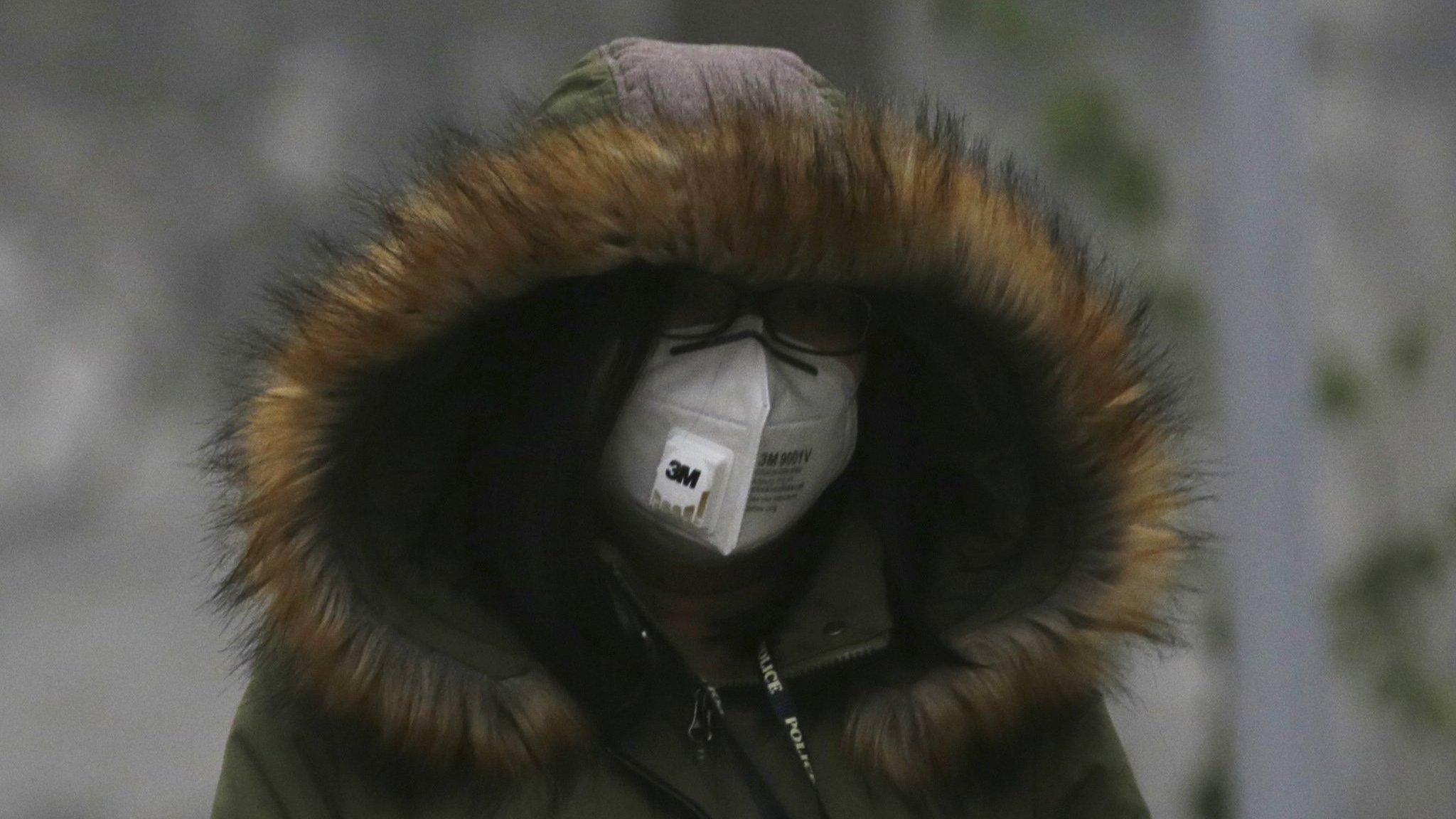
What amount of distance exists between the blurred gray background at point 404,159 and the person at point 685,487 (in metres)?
1.95

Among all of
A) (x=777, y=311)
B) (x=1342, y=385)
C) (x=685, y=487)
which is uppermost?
(x=777, y=311)

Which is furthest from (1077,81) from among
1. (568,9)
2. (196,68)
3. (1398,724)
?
(196,68)

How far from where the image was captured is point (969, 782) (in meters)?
2.18

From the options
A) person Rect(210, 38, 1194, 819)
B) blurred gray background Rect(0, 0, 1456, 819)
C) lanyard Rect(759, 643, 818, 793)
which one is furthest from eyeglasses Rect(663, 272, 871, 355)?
blurred gray background Rect(0, 0, 1456, 819)

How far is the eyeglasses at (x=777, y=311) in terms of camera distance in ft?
7.02

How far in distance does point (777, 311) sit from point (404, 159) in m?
2.10

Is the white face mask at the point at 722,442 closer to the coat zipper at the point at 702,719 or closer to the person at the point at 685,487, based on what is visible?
the person at the point at 685,487

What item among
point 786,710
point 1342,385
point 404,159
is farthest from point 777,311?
point 1342,385

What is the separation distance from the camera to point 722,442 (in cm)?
212

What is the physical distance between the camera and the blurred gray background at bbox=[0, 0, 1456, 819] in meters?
4.25

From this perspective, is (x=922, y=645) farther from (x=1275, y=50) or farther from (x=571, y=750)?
(x=1275, y=50)

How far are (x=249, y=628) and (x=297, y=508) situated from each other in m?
0.14

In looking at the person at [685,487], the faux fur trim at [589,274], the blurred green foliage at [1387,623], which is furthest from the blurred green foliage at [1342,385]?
the faux fur trim at [589,274]

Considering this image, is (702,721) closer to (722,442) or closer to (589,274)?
(722,442)
